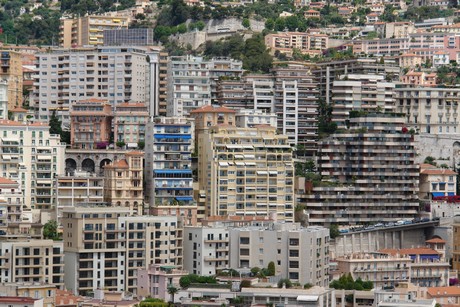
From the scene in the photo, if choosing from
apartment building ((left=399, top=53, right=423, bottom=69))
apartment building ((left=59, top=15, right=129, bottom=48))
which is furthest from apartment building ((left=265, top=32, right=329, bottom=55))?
apartment building ((left=59, top=15, right=129, bottom=48))

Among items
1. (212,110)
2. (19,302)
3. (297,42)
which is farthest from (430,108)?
(19,302)

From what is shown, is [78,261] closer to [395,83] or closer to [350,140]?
[350,140]

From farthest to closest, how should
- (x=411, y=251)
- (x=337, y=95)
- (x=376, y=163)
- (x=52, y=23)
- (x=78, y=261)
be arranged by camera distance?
(x=52, y=23)
(x=337, y=95)
(x=376, y=163)
(x=411, y=251)
(x=78, y=261)

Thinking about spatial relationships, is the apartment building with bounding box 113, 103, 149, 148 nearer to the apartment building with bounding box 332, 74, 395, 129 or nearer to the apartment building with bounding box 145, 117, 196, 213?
the apartment building with bounding box 145, 117, 196, 213

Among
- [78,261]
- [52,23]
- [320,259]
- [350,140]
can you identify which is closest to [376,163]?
[350,140]

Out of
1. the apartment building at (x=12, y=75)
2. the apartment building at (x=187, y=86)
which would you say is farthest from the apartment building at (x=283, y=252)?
the apartment building at (x=12, y=75)
